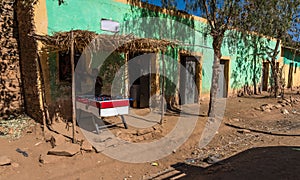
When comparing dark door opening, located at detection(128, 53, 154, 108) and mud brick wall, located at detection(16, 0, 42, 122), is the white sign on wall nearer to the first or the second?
dark door opening, located at detection(128, 53, 154, 108)

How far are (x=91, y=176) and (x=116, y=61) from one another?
4006 mm

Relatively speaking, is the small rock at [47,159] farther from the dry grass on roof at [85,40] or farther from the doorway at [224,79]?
the doorway at [224,79]

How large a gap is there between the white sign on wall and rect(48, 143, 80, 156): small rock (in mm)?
3581

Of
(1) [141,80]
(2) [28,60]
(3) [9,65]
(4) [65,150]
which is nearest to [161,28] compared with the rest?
(1) [141,80]

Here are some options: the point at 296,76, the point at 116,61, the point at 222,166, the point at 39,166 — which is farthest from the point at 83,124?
the point at 296,76

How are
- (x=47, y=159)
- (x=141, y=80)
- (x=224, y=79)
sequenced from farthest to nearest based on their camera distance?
(x=224, y=79) → (x=141, y=80) → (x=47, y=159)

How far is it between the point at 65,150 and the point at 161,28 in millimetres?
5571

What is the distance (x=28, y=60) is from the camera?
5.29m

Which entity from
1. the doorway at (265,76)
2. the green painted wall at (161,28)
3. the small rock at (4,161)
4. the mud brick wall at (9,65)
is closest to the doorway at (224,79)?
the green painted wall at (161,28)

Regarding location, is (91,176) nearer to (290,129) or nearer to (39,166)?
(39,166)

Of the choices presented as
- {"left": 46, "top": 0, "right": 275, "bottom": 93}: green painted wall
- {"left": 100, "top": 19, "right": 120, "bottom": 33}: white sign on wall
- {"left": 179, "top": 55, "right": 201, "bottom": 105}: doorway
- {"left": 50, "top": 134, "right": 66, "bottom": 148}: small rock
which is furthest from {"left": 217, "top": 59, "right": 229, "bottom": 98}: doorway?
{"left": 50, "top": 134, "right": 66, "bottom": 148}: small rock

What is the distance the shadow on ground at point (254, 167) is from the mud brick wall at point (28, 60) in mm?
3761

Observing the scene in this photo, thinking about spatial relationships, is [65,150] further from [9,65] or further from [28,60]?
[9,65]

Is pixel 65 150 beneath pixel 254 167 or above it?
above
